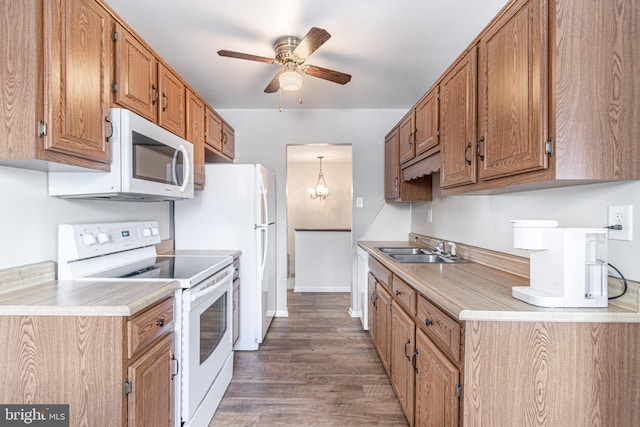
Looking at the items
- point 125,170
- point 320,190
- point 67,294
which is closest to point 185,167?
point 125,170

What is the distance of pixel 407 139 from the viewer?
108 inches

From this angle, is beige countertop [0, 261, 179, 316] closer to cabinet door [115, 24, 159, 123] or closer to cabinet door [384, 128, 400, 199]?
cabinet door [115, 24, 159, 123]

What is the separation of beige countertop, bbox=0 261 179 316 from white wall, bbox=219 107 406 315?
223 cm

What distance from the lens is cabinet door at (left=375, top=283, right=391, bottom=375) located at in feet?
7.16

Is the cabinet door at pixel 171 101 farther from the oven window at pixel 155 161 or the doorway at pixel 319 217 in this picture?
the doorway at pixel 319 217

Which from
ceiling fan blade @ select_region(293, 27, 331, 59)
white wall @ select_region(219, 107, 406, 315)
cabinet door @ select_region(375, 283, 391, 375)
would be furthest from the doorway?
ceiling fan blade @ select_region(293, 27, 331, 59)

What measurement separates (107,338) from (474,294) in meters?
1.38

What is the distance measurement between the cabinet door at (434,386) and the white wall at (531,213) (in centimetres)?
71

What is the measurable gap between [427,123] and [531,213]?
36.3 inches

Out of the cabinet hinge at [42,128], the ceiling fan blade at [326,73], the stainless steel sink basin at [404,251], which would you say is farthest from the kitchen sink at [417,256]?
the cabinet hinge at [42,128]

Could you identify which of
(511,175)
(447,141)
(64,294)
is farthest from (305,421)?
(447,141)

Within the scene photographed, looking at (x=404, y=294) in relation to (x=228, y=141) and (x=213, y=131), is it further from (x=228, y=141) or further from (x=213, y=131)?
(x=228, y=141)

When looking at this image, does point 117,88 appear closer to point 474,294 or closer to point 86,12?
point 86,12

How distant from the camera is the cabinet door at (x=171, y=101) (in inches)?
77.7
